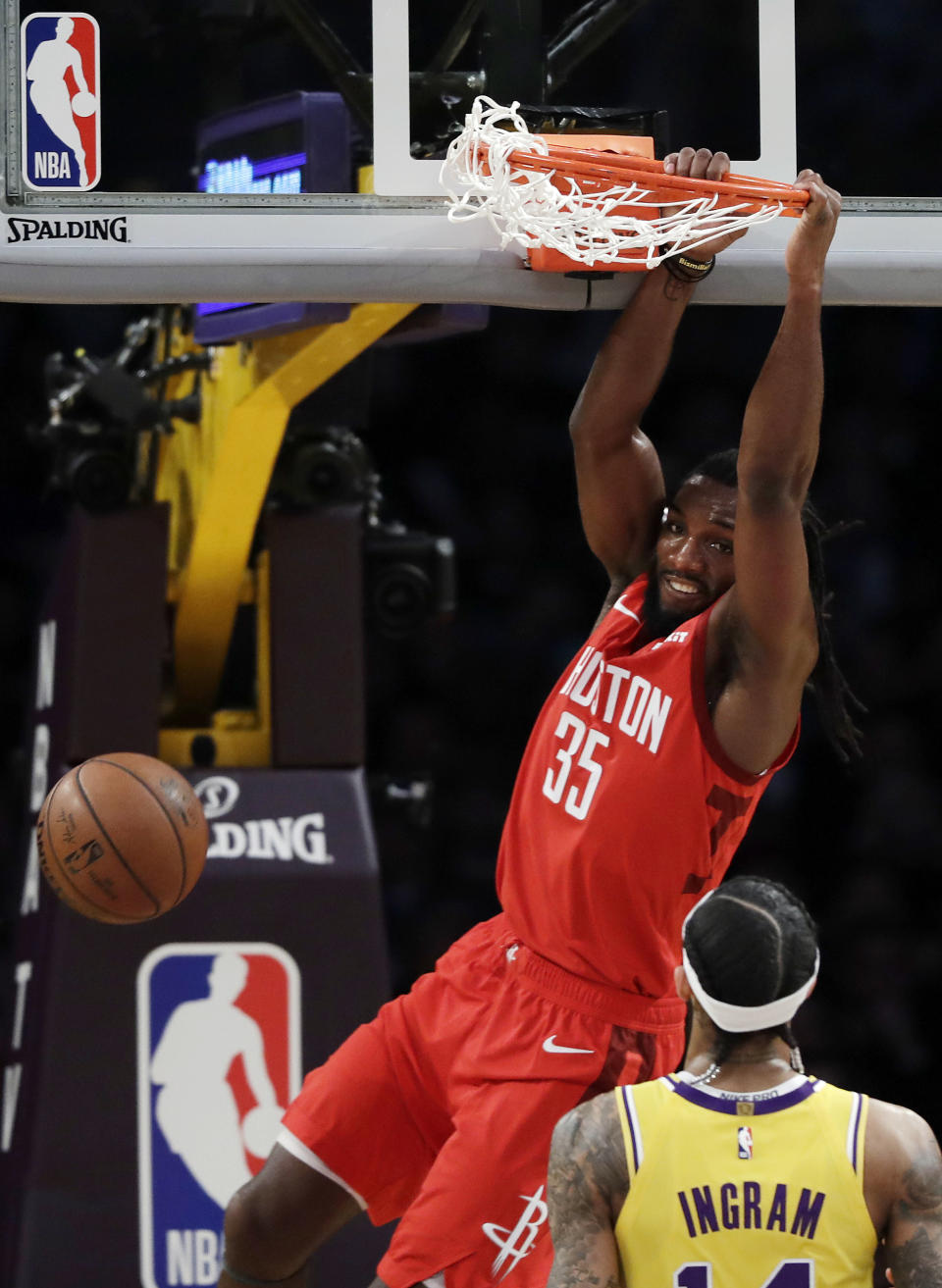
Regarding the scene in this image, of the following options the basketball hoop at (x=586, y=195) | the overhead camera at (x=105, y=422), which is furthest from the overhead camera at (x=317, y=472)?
the basketball hoop at (x=586, y=195)

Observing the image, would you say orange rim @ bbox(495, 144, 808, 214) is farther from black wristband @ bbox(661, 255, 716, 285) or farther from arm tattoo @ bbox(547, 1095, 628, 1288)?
arm tattoo @ bbox(547, 1095, 628, 1288)

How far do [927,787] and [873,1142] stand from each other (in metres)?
5.52

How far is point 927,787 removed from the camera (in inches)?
309

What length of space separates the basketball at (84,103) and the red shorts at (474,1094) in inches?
63.3

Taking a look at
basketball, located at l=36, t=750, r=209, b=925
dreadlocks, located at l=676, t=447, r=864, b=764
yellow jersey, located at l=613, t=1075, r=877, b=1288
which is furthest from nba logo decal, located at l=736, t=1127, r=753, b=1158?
basketball, located at l=36, t=750, r=209, b=925

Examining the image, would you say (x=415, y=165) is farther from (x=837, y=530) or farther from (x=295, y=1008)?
(x=295, y=1008)

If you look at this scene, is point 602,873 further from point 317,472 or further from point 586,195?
point 317,472

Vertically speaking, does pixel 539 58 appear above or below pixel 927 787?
above

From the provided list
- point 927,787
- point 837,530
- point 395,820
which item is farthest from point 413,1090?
point 927,787

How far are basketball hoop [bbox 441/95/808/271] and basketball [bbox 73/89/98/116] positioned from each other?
621mm

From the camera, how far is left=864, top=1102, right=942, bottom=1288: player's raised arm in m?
2.46

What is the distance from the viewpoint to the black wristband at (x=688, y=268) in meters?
3.41

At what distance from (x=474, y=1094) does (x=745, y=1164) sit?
3.20 feet

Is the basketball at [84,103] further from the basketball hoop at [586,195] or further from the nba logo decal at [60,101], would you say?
the basketball hoop at [586,195]
